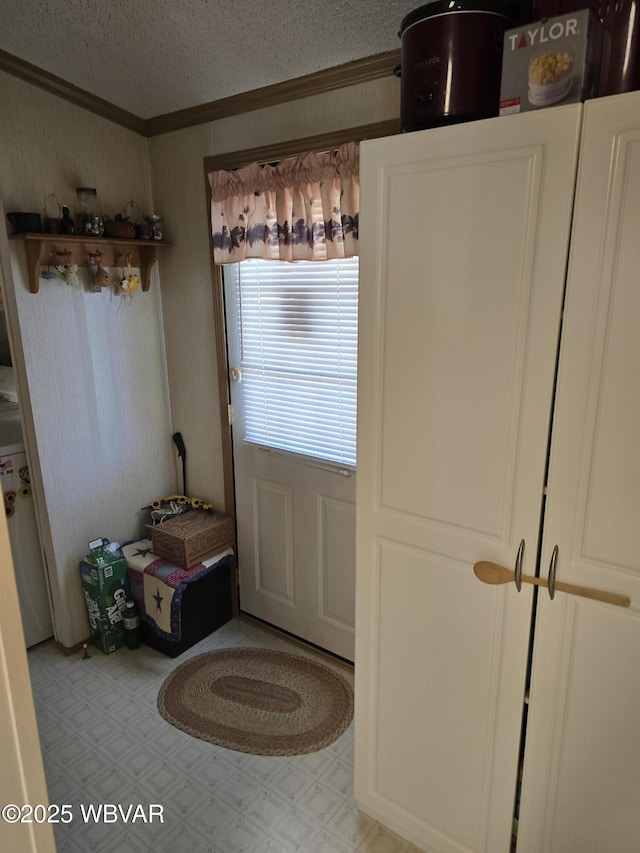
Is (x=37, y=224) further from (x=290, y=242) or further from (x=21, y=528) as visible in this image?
(x=21, y=528)

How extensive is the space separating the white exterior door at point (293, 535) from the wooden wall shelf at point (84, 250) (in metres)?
0.44

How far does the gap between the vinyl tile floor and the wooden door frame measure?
98 cm

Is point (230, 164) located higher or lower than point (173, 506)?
higher

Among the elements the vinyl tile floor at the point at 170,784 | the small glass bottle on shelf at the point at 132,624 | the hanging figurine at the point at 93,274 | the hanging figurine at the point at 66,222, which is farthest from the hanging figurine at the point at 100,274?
the vinyl tile floor at the point at 170,784

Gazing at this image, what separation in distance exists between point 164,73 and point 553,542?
84.9 inches

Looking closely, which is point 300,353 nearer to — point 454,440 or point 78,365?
point 78,365

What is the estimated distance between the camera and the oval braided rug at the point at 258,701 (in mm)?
2139

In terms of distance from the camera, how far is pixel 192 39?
6.23ft

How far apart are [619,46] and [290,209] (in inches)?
49.3

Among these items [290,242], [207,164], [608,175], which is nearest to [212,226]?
[207,164]

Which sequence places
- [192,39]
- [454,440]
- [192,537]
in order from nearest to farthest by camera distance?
1. [454,440]
2. [192,39]
3. [192,537]

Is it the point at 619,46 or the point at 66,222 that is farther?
the point at 66,222

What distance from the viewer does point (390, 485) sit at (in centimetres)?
148

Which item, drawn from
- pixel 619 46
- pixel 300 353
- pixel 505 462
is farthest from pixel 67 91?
pixel 505 462
